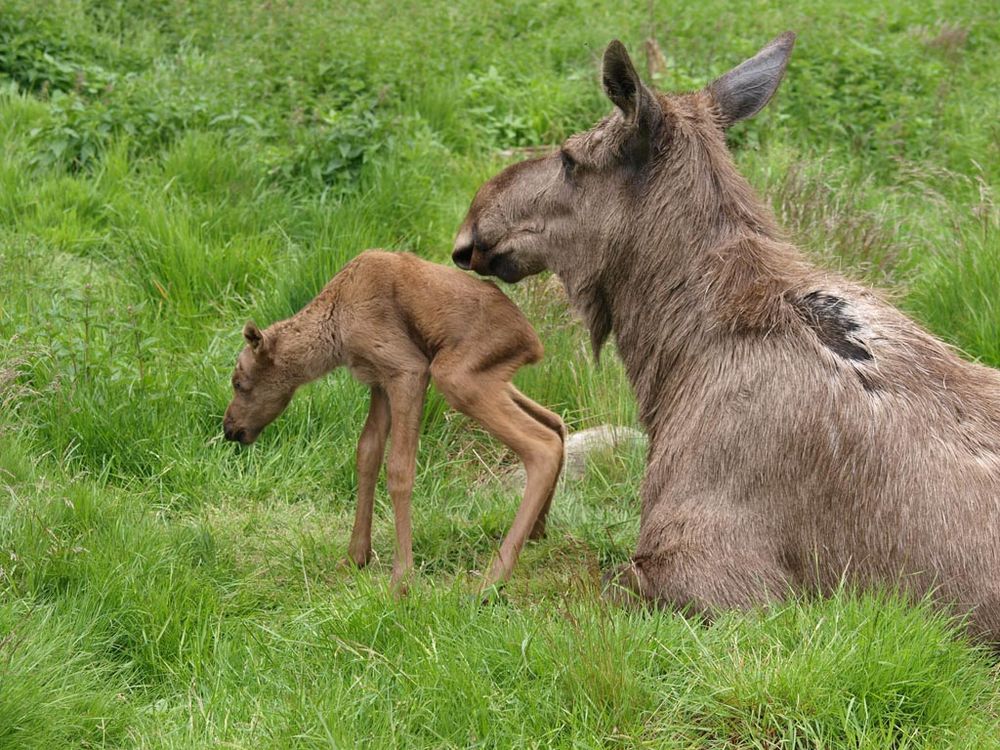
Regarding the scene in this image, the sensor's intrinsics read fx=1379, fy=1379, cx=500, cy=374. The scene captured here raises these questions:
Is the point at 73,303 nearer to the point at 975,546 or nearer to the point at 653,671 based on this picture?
the point at 653,671

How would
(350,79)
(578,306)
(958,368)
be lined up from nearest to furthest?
(958,368), (578,306), (350,79)

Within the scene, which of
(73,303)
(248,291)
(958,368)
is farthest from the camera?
(248,291)

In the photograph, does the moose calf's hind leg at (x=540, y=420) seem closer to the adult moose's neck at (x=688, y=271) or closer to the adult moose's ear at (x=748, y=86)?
the adult moose's neck at (x=688, y=271)

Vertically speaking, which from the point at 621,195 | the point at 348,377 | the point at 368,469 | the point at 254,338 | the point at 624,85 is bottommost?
the point at 348,377

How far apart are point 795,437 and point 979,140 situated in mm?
6394

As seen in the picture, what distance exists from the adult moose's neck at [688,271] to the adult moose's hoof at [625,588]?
630 mm

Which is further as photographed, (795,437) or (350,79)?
(350,79)

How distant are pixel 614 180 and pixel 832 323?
1049 millimetres

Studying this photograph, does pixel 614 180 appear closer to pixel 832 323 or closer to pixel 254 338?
pixel 832 323

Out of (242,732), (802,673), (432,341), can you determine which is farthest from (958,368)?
(242,732)

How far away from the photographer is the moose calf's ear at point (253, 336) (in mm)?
6039

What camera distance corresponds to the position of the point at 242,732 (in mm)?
4332

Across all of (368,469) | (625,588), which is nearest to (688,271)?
(625,588)

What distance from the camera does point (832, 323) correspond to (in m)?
4.92
